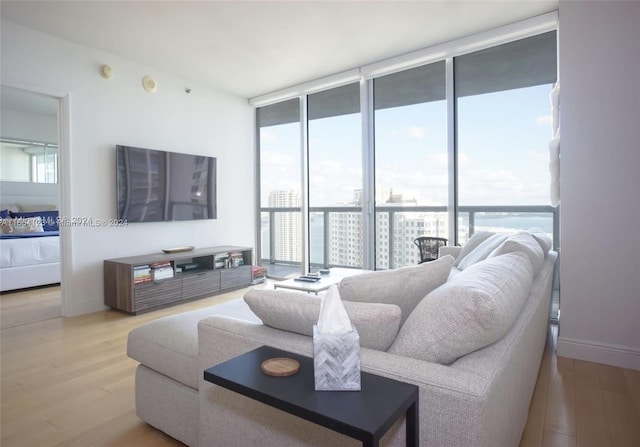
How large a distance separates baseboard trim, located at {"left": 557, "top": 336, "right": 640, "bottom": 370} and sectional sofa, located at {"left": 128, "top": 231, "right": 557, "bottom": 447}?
115 centimetres

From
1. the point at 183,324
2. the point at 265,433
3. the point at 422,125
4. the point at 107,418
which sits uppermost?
the point at 422,125

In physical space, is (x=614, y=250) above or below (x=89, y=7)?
below

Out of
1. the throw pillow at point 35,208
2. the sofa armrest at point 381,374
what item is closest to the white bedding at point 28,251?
the throw pillow at point 35,208

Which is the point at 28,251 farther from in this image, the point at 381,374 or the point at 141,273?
the point at 381,374

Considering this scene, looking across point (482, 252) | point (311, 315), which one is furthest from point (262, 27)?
point (311, 315)

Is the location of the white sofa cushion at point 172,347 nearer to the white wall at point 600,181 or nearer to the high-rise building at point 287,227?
the white wall at point 600,181

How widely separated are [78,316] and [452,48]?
4.45 m

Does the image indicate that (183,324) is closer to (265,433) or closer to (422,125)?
(265,433)

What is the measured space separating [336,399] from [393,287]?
0.54 metres

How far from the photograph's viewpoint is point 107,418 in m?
1.79

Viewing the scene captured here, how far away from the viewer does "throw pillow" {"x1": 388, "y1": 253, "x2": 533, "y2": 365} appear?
39.0 inches

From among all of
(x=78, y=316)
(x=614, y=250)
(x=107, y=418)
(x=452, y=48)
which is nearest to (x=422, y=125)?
(x=452, y=48)

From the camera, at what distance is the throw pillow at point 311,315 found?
1.09m

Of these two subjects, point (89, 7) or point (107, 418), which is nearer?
point (107, 418)
